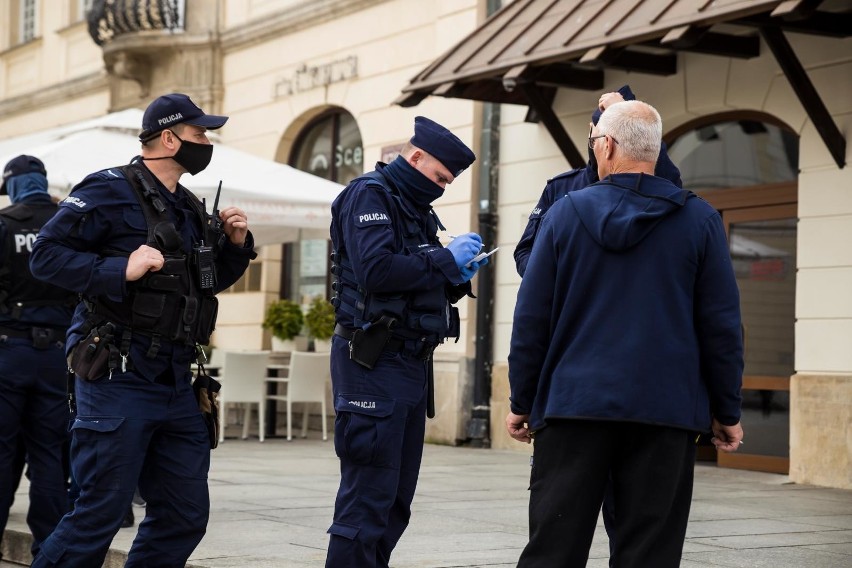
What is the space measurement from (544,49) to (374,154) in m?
4.54

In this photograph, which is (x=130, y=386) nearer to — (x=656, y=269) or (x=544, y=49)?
(x=656, y=269)

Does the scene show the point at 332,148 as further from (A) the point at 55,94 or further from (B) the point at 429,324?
(B) the point at 429,324

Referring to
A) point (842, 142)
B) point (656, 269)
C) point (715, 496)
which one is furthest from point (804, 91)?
point (656, 269)

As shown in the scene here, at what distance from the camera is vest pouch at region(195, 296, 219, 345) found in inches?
195

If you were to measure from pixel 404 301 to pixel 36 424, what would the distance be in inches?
106

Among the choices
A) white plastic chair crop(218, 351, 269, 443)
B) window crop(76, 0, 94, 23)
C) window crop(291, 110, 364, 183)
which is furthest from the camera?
window crop(76, 0, 94, 23)

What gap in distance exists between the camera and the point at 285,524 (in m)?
7.38

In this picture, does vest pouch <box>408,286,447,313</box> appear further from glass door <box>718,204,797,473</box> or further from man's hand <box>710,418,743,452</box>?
glass door <box>718,204,797,473</box>

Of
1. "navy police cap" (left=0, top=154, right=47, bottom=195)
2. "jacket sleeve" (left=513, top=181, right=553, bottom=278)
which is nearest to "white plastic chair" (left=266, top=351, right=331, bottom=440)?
"navy police cap" (left=0, top=154, right=47, bottom=195)

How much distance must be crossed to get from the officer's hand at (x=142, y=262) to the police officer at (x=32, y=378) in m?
2.18

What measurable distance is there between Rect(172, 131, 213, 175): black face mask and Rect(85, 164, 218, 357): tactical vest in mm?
146

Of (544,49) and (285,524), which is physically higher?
(544,49)

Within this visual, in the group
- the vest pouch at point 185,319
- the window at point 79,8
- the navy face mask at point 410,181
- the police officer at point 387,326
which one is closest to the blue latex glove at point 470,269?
the police officer at point 387,326

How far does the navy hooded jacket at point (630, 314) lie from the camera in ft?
12.7
